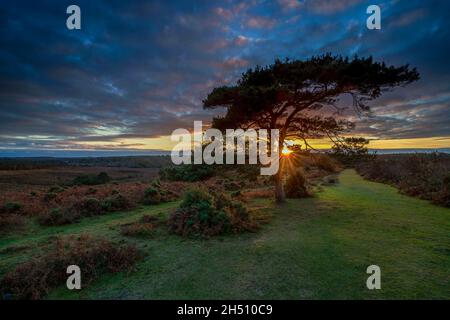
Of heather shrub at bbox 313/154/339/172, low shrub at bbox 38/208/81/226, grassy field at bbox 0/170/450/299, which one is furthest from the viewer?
heather shrub at bbox 313/154/339/172

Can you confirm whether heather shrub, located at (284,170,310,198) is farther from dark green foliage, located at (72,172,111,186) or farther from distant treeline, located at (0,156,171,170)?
distant treeline, located at (0,156,171,170)

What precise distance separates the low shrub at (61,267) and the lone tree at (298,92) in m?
8.25

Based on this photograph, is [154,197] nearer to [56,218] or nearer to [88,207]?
[88,207]

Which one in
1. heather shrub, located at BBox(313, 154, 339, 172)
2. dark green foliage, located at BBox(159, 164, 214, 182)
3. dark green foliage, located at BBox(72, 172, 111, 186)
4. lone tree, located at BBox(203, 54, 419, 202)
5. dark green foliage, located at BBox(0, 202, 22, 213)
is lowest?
dark green foliage, located at BBox(72, 172, 111, 186)

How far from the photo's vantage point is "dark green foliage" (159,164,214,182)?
96.8 ft

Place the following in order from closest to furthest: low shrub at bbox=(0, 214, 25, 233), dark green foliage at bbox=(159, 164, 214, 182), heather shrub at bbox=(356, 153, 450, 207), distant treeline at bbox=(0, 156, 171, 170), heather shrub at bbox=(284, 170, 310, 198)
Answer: low shrub at bbox=(0, 214, 25, 233)
heather shrub at bbox=(356, 153, 450, 207)
heather shrub at bbox=(284, 170, 310, 198)
dark green foliage at bbox=(159, 164, 214, 182)
distant treeline at bbox=(0, 156, 171, 170)

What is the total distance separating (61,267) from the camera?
5.79 m

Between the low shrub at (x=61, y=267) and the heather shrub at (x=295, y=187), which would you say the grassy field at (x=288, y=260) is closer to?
the low shrub at (x=61, y=267)

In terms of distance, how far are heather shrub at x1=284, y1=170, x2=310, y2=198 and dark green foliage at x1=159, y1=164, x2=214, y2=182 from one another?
41.2 feet

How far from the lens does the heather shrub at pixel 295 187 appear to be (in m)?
16.9

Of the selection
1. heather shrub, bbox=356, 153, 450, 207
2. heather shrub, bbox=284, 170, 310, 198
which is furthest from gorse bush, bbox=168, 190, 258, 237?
heather shrub, bbox=356, 153, 450, 207

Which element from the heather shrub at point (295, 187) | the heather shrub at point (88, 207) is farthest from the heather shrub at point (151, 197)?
the heather shrub at point (295, 187)

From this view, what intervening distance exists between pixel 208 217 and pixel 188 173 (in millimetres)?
21533
